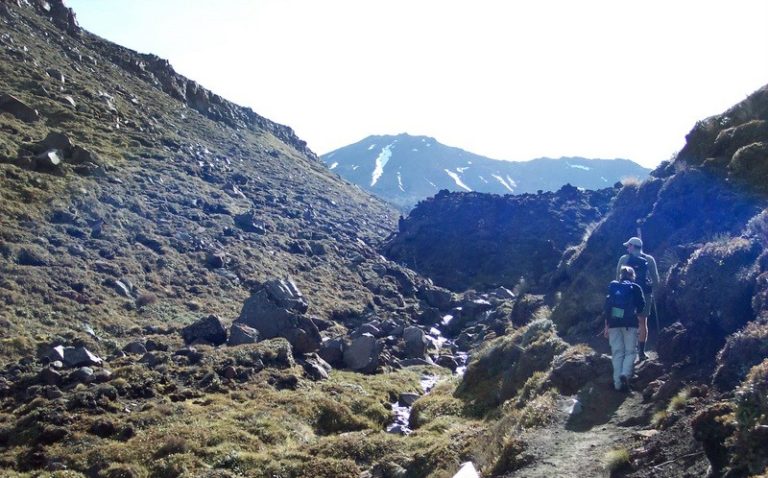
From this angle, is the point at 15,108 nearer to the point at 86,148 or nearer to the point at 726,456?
the point at 86,148

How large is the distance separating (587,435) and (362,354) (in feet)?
53.0

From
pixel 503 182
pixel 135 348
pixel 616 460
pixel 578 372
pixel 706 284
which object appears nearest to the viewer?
pixel 616 460

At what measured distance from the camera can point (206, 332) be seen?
81.7 ft

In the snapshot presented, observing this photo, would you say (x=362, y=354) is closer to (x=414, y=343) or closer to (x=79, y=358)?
(x=414, y=343)

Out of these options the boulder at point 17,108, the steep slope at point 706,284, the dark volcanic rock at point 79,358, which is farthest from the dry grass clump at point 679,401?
the boulder at point 17,108

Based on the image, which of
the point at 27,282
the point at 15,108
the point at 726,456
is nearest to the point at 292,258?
the point at 27,282

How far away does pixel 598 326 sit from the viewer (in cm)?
1941

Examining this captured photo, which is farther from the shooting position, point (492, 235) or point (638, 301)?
point (492, 235)

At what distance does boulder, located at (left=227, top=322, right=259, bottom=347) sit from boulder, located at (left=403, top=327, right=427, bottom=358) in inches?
304

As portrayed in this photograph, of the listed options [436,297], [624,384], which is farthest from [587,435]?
[436,297]

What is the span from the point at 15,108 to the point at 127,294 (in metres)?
23.1

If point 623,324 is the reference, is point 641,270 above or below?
above

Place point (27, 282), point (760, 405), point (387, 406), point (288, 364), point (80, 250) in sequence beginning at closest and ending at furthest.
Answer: point (760, 405), point (387, 406), point (288, 364), point (27, 282), point (80, 250)

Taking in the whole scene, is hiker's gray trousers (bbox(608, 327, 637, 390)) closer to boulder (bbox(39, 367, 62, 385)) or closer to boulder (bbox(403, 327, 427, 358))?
boulder (bbox(39, 367, 62, 385))
